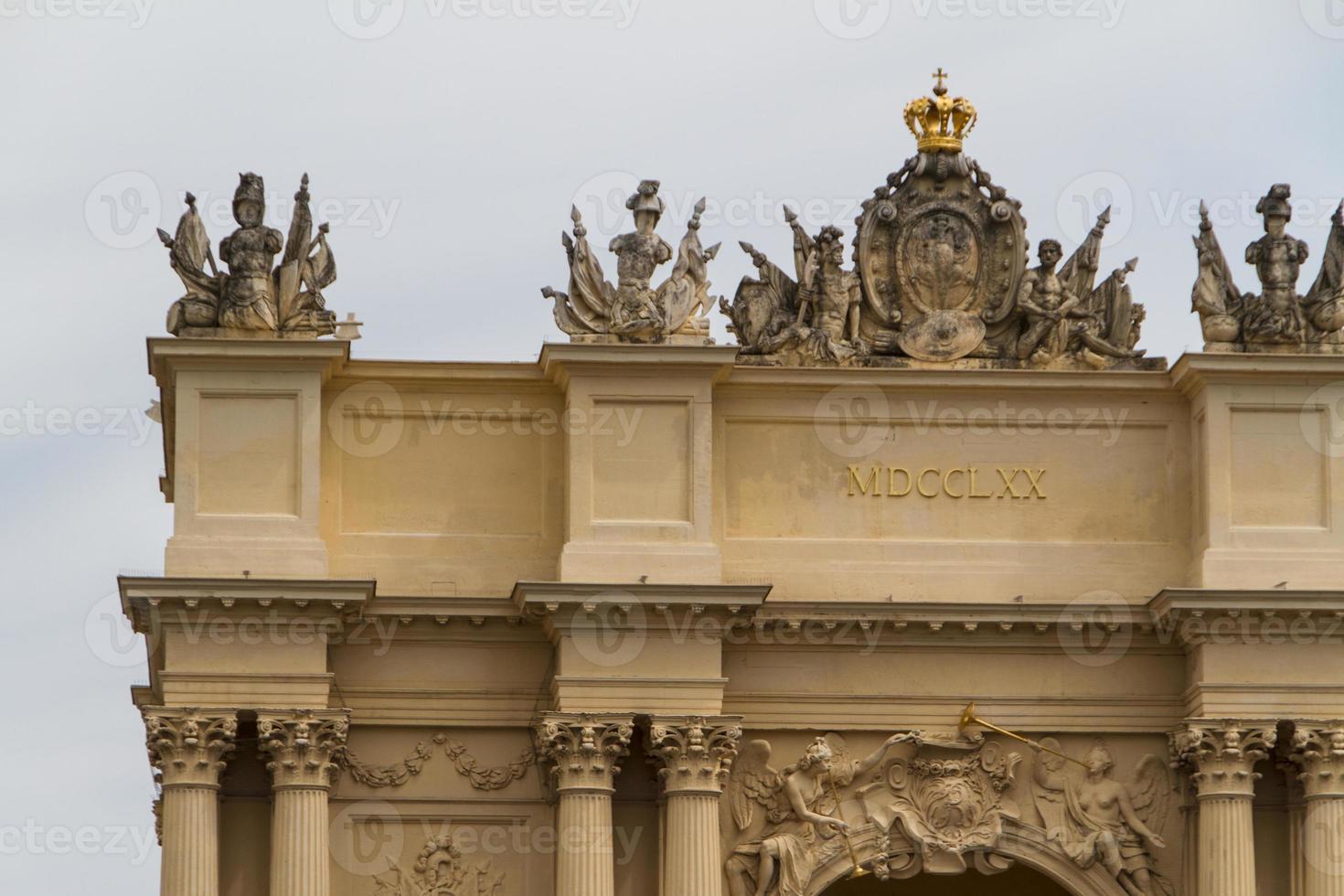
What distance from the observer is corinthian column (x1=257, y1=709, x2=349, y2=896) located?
3925 centimetres

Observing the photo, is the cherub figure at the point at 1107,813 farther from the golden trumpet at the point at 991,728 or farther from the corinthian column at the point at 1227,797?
the corinthian column at the point at 1227,797

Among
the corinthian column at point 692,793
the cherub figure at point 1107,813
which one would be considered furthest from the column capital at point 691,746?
the cherub figure at point 1107,813

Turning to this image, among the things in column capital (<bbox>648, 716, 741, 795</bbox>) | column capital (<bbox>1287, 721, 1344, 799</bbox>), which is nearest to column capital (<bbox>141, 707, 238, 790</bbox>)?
column capital (<bbox>648, 716, 741, 795</bbox>)

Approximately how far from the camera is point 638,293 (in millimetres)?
40531

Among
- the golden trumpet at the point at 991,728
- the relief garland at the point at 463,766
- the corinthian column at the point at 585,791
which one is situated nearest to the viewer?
the corinthian column at the point at 585,791

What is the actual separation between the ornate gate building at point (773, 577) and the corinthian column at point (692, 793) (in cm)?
4

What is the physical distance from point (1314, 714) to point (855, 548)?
181 inches

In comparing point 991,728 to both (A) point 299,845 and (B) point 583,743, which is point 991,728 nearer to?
(B) point 583,743

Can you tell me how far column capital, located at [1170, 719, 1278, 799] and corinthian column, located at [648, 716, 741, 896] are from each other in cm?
435

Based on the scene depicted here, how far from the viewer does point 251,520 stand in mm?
39969

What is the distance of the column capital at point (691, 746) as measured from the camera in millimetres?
39562

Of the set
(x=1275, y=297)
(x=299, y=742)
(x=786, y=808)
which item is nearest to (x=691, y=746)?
(x=786, y=808)

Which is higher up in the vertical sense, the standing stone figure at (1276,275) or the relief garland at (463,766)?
the standing stone figure at (1276,275)

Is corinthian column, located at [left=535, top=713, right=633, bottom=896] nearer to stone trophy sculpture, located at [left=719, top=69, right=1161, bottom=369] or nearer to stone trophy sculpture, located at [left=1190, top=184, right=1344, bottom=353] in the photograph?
stone trophy sculpture, located at [left=719, top=69, right=1161, bottom=369]
